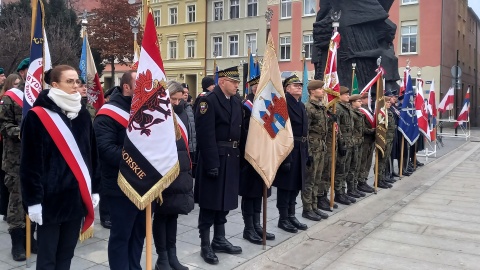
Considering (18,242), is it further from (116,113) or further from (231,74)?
(231,74)

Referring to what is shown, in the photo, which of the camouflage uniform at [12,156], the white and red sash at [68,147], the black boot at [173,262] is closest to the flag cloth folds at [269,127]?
the black boot at [173,262]

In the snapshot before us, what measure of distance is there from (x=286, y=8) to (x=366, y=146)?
30.1 metres

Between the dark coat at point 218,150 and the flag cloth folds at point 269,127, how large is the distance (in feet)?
0.82

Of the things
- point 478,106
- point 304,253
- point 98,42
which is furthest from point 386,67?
point 478,106

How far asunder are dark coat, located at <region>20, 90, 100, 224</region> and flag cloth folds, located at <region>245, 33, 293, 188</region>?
2289mm

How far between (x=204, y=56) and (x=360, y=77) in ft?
98.1

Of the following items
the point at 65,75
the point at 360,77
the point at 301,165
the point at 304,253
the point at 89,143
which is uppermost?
the point at 360,77

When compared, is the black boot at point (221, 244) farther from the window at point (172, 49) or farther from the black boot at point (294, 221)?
the window at point (172, 49)

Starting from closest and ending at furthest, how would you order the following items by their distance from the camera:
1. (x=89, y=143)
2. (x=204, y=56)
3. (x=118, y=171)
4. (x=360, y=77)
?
(x=89, y=143) < (x=118, y=171) < (x=360, y=77) < (x=204, y=56)

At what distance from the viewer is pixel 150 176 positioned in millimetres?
3766

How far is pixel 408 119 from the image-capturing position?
36.7 ft

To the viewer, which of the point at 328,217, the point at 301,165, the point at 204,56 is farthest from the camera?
the point at 204,56

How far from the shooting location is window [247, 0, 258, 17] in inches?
1555

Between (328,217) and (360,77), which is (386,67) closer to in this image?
(360,77)
